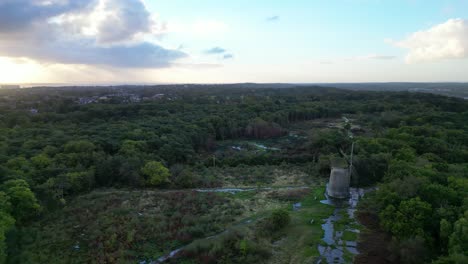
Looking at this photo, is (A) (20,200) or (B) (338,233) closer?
(B) (338,233)

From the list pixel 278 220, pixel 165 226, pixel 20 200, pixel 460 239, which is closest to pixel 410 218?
pixel 460 239

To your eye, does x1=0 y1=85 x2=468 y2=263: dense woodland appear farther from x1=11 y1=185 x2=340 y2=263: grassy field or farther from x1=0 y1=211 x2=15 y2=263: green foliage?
x1=11 y1=185 x2=340 y2=263: grassy field

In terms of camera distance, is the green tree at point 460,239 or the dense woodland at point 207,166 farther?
the dense woodland at point 207,166

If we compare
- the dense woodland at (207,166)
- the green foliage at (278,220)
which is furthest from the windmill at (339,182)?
the green foliage at (278,220)

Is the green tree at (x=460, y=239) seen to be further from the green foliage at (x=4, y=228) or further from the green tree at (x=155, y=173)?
the green tree at (x=155, y=173)

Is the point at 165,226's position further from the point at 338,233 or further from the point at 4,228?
the point at 338,233

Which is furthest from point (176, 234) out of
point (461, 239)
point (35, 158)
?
point (35, 158)

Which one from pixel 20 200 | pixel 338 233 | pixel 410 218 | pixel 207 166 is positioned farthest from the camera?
pixel 207 166

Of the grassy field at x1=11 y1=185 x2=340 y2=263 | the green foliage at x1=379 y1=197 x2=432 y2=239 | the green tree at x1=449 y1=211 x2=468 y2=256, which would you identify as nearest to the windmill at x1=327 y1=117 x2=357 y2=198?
the grassy field at x1=11 y1=185 x2=340 y2=263
